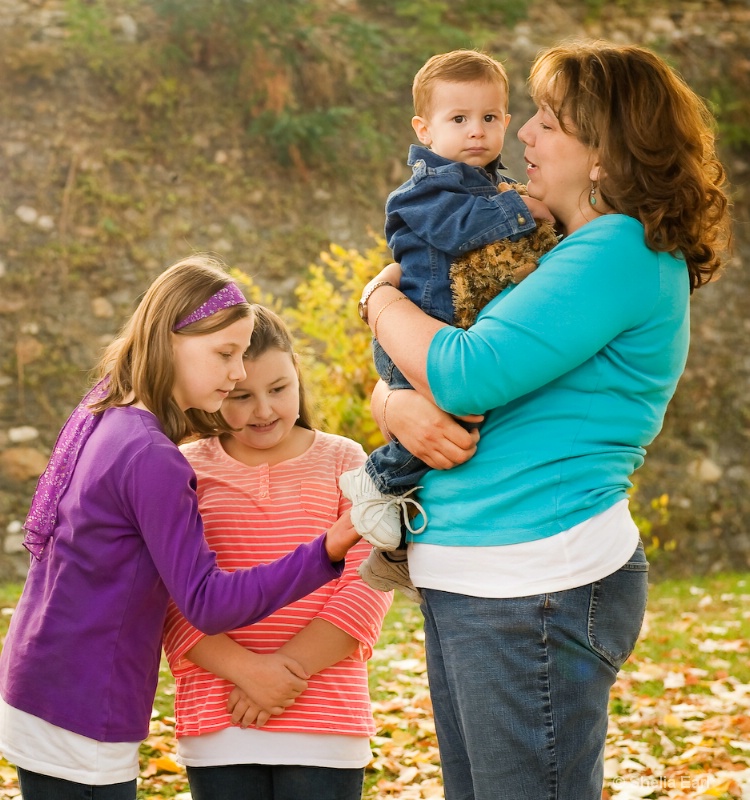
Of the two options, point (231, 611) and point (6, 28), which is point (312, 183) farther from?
point (231, 611)

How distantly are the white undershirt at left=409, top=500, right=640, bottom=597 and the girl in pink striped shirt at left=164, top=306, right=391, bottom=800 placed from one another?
1.67 ft

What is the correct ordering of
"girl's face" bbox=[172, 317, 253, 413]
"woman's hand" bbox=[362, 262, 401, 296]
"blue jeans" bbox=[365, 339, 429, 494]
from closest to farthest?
"blue jeans" bbox=[365, 339, 429, 494] → "woman's hand" bbox=[362, 262, 401, 296] → "girl's face" bbox=[172, 317, 253, 413]

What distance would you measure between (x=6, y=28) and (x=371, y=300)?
658 cm

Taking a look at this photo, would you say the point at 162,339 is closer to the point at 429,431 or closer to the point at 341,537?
the point at 341,537

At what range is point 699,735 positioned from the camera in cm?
375

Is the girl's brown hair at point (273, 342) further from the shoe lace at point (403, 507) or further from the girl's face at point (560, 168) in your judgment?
the girl's face at point (560, 168)

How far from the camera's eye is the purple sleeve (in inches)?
74.4

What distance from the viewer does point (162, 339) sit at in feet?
6.72

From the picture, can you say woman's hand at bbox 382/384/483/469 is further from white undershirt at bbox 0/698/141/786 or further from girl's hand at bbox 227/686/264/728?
white undershirt at bbox 0/698/141/786

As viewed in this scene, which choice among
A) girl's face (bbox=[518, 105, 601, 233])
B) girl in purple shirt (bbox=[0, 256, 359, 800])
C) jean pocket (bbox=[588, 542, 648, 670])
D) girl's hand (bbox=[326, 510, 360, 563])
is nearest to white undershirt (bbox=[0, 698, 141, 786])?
girl in purple shirt (bbox=[0, 256, 359, 800])

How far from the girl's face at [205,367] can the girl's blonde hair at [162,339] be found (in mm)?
12

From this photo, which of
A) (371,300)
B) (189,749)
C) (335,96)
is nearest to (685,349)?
(371,300)

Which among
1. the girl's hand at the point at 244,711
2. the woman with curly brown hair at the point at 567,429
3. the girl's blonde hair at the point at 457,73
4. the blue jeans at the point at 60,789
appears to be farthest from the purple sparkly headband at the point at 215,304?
the blue jeans at the point at 60,789

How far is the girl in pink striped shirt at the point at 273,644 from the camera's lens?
204cm
